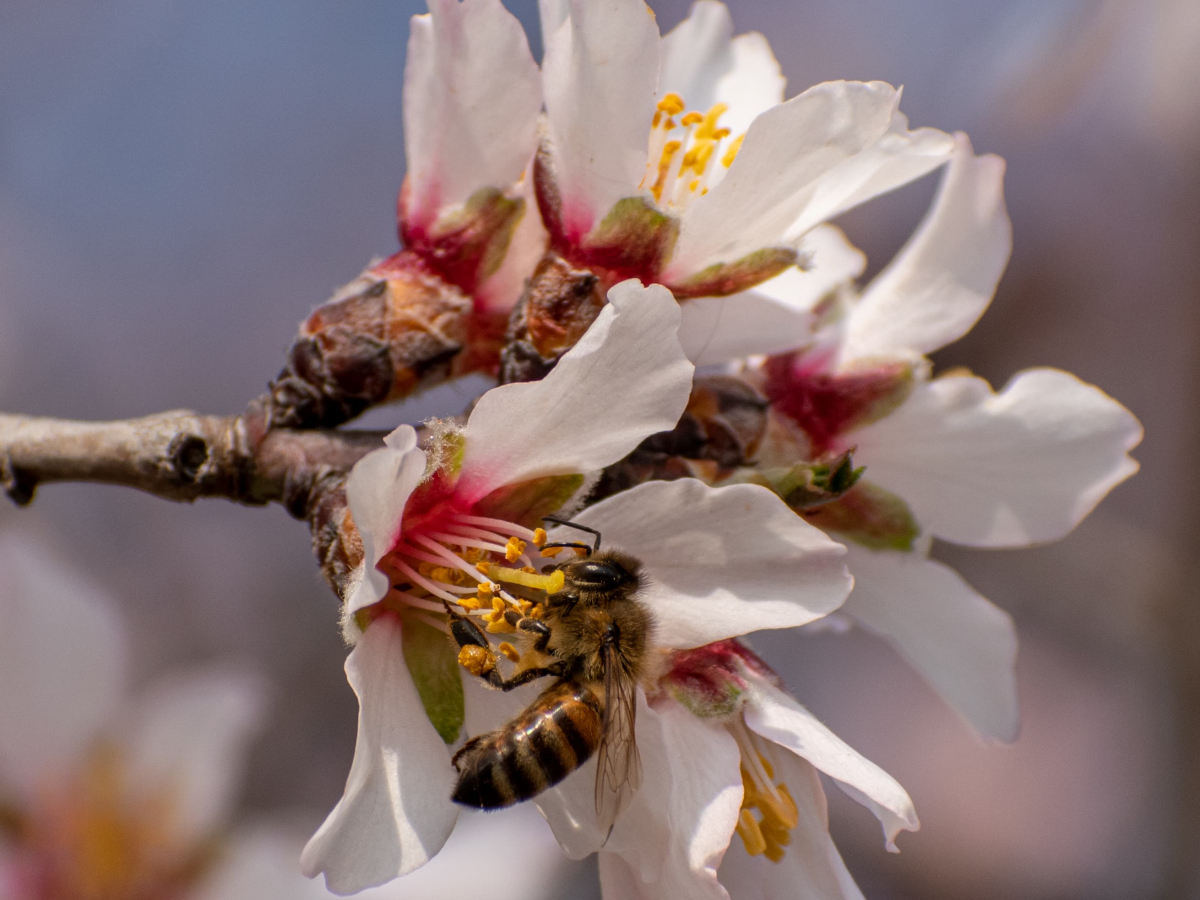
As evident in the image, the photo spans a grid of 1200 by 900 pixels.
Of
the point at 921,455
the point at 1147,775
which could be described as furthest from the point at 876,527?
the point at 1147,775

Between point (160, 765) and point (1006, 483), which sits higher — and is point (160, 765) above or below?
below

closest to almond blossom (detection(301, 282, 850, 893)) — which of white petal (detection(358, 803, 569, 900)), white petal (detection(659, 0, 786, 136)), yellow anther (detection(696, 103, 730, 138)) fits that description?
yellow anther (detection(696, 103, 730, 138))

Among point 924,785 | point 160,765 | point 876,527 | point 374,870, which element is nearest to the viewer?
point 374,870

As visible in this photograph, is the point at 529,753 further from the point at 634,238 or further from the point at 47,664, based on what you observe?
the point at 47,664

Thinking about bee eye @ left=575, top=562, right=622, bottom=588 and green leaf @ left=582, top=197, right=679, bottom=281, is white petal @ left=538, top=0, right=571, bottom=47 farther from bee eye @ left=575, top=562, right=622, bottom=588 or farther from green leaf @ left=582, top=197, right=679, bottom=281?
bee eye @ left=575, top=562, right=622, bottom=588

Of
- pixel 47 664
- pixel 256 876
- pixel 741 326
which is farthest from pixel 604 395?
pixel 256 876

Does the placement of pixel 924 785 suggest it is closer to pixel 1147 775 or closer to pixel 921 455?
pixel 1147 775
